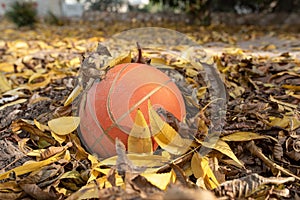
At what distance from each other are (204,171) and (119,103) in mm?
330

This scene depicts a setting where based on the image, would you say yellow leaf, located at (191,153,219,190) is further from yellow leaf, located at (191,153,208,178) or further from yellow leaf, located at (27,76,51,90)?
yellow leaf, located at (27,76,51,90)

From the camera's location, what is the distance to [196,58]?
7.34 ft

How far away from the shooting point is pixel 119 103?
1.27 meters

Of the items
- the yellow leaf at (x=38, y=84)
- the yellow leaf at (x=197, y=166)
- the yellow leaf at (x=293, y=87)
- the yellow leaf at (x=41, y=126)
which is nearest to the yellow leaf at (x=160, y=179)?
the yellow leaf at (x=197, y=166)

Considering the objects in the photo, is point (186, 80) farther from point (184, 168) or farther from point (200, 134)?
point (184, 168)

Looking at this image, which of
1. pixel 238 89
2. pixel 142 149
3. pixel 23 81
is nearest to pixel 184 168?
pixel 142 149

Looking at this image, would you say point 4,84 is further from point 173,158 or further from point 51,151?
point 173,158

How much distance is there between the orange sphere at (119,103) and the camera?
125 cm

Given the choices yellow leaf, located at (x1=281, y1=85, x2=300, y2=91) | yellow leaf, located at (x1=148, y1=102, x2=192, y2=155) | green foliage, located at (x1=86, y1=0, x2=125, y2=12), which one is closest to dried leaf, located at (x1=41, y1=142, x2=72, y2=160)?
yellow leaf, located at (x1=148, y1=102, x2=192, y2=155)

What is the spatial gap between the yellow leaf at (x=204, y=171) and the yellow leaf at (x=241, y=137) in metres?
0.16

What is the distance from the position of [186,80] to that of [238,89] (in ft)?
0.82

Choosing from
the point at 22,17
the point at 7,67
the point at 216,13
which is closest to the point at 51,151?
the point at 7,67

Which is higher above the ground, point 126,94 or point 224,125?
point 126,94

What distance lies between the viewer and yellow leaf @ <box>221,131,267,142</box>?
136 centimetres
